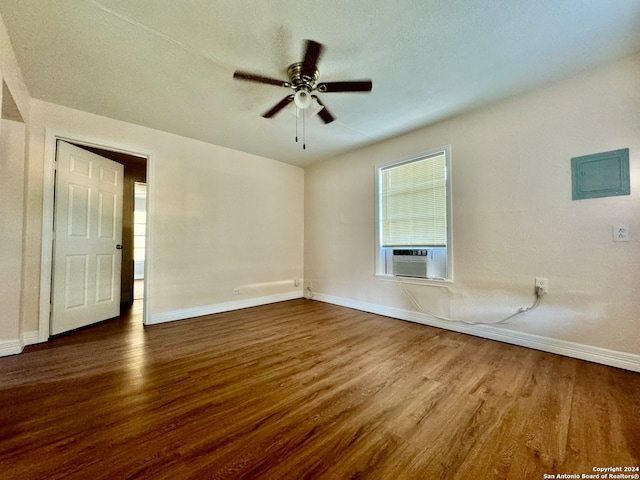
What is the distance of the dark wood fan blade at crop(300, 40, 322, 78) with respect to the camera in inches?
67.6

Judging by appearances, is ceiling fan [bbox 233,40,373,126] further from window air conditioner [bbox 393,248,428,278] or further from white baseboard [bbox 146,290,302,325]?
white baseboard [bbox 146,290,302,325]

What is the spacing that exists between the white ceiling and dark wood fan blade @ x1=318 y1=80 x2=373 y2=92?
0.23 m

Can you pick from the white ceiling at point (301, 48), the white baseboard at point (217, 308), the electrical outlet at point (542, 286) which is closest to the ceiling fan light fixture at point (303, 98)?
the white ceiling at point (301, 48)

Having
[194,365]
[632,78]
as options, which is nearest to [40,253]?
[194,365]

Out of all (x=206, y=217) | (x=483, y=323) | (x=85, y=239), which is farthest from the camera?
(x=206, y=217)

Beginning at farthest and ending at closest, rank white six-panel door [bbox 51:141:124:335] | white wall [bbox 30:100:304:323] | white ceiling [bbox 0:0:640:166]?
white wall [bbox 30:100:304:323], white six-panel door [bbox 51:141:124:335], white ceiling [bbox 0:0:640:166]

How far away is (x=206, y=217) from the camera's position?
3672 mm

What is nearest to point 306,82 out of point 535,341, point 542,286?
point 542,286

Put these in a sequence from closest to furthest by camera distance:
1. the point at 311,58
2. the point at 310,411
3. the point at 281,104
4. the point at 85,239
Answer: the point at 310,411 < the point at 311,58 < the point at 281,104 < the point at 85,239

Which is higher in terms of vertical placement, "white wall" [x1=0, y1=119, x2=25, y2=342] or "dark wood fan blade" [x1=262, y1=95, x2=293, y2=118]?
"dark wood fan blade" [x1=262, y1=95, x2=293, y2=118]

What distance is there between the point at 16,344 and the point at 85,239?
1.22 metres

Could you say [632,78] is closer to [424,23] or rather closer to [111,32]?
[424,23]

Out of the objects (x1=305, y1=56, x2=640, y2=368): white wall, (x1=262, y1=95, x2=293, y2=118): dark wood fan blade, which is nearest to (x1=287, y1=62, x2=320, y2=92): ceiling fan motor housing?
(x1=262, y1=95, x2=293, y2=118): dark wood fan blade

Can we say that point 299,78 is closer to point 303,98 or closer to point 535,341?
point 303,98
